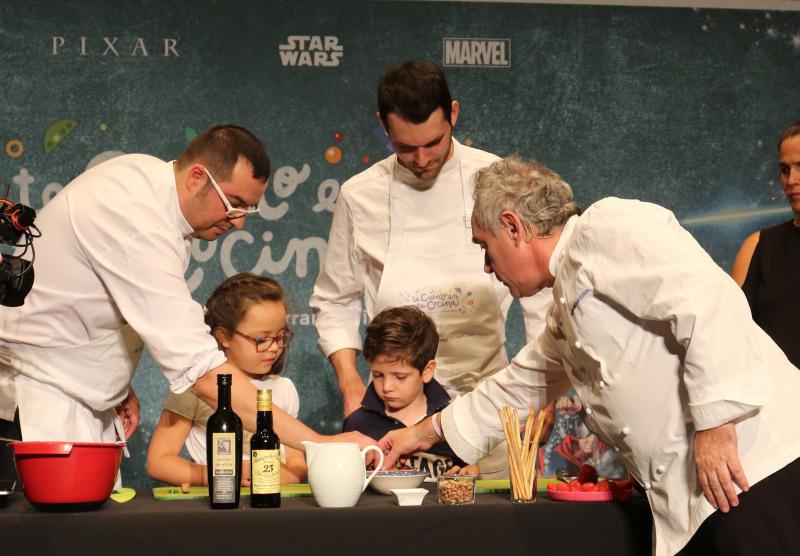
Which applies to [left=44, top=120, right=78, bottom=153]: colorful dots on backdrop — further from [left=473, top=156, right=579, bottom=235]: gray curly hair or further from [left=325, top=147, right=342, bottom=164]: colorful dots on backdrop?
[left=473, top=156, right=579, bottom=235]: gray curly hair

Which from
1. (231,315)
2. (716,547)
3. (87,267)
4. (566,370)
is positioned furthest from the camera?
(231,315)

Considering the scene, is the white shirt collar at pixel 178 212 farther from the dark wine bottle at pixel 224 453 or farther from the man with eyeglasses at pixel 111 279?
the dark wine bottle at pixel 224 453

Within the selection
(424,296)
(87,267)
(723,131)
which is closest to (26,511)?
(87,267)

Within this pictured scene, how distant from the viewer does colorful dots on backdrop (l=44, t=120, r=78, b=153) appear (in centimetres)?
407

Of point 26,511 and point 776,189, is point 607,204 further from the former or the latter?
point 776,189

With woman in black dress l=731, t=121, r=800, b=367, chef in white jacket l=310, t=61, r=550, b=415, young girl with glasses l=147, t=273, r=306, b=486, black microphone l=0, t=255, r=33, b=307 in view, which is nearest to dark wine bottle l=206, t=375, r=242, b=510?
black microphone l=0, t=255, r=33, b=307

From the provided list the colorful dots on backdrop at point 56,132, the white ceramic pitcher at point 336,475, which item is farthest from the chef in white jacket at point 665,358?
the colorful dots on backdrop at point 56,132

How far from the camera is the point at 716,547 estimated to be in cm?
187

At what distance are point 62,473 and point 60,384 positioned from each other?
2.18ft

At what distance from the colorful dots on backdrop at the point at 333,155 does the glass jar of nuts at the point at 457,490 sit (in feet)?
7.71

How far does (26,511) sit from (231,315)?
108 cm

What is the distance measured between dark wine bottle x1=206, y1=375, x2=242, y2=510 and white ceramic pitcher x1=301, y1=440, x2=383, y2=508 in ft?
0.47

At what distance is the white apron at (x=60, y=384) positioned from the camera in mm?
2463

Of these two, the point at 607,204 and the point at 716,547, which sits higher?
the point at 607,204
